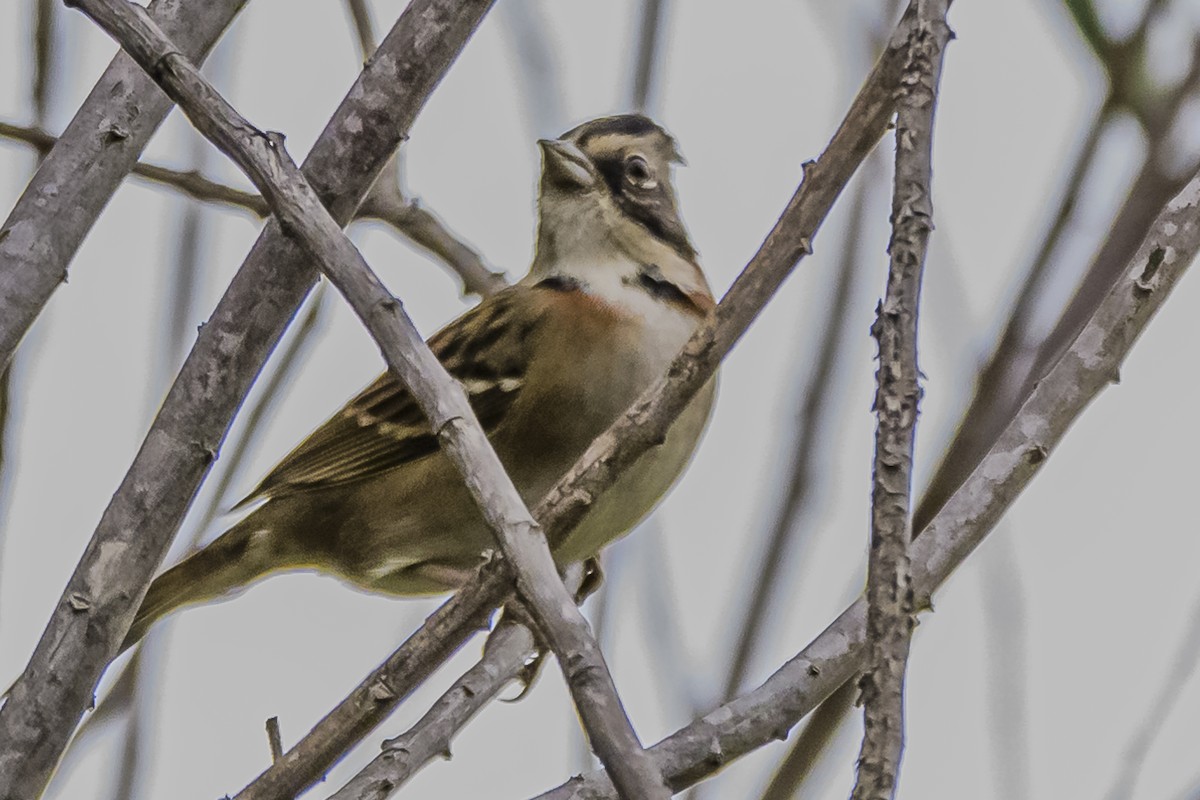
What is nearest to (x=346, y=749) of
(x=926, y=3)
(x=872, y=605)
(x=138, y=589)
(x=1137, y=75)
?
(x=138, y=589)

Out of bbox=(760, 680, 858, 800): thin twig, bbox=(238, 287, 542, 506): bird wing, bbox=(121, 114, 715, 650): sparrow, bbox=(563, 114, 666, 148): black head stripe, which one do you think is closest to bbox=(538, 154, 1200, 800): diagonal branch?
bbox=(760, 680, 858, 800): thin twig

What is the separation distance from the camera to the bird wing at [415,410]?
439cm

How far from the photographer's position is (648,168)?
181 inches

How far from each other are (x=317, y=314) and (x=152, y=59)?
1.66m

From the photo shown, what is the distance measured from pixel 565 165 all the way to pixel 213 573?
1.60 meters

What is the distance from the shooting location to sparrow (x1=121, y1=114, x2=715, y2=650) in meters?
4.21

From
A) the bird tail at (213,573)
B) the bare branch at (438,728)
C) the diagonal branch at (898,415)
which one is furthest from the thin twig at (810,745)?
the bird tail at (213,573)

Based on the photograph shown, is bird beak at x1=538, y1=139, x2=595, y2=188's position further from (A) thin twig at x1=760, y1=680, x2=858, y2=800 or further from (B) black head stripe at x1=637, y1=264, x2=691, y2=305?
(A) thin twig at x1=760, y1=680, x2=858, y2=800

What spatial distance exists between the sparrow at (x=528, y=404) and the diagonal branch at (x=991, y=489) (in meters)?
1.58

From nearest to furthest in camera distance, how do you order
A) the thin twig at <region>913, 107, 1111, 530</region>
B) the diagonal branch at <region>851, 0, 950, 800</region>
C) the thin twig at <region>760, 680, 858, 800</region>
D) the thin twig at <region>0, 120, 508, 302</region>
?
the diagonal branch at <region>851, 0, 950, 800</region>
the thin twig at <region>760, 680, 858, 800</region>
the thin twig at <region>913, 107, 1111, 530</region>
the thin twig at <region>0, 120, 508, 302</region>

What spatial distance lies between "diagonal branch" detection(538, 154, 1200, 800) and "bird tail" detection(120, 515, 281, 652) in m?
2.21

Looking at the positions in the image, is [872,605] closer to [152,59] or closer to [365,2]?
[152,59]

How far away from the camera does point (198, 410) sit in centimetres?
250

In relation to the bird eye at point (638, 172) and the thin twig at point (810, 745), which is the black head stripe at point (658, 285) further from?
the thin twig at point (810, 745)
